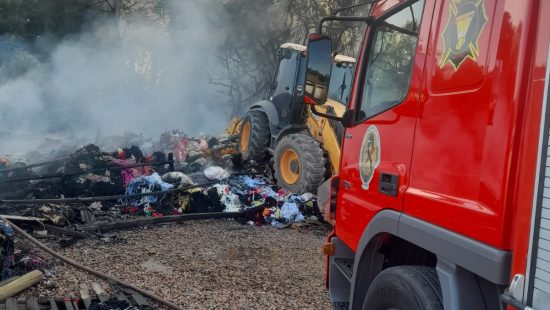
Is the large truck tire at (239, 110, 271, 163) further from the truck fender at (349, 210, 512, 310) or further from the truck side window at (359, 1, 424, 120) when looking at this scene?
the truck fender at (349, 210, 512, 310)

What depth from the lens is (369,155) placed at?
2.67 meters

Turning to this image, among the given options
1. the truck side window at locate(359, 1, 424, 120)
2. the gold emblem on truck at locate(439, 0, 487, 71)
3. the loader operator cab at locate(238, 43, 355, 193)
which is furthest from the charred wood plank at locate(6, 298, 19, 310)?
the loader operator cab at locate(238, 43, 355, 193)

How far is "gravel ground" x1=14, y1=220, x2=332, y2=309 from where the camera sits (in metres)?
4.12

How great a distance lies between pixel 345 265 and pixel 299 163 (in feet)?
14.4

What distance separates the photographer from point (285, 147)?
785cm

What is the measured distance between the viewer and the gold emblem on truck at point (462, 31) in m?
1.91

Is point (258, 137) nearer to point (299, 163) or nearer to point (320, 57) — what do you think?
point (299, 163)

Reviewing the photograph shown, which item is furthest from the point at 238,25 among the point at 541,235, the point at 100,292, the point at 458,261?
the point at 541,235

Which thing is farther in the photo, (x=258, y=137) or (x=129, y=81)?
(x=129, y=81)

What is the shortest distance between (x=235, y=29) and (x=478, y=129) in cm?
1483

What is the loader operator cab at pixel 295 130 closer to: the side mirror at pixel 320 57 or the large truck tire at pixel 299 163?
the large truck tire at pixel 299 163

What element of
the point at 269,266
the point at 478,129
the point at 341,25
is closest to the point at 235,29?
the point at 341,25

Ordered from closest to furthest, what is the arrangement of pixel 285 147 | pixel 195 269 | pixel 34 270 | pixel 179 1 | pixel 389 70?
pixel 389 70 < pixel 34 270 < pixel 195 269 < pixel 285 147 < pixel 179 1

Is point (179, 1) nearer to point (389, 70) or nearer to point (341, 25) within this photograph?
point (341, 25)
